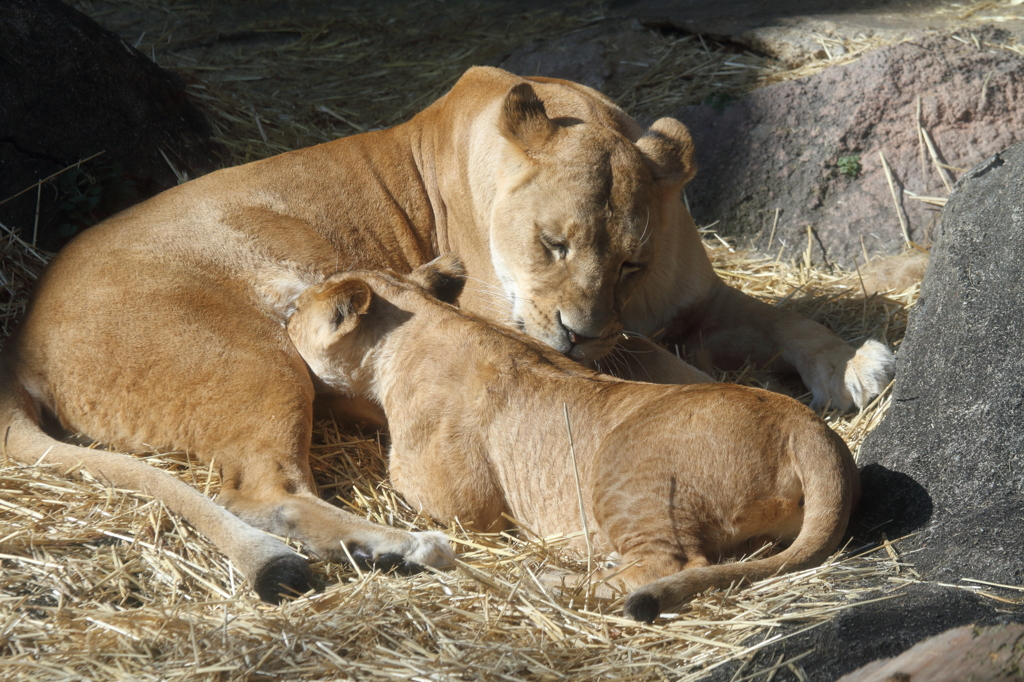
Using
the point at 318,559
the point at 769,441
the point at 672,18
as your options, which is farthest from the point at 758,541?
the point at 672,18

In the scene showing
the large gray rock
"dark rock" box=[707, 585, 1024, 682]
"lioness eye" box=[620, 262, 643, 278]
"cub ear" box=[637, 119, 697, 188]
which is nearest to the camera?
"dark rock" box=[707, 585, 1024, 682]

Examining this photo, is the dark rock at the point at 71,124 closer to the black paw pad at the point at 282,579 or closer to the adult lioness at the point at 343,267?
the adult lioness at the point at 343,267

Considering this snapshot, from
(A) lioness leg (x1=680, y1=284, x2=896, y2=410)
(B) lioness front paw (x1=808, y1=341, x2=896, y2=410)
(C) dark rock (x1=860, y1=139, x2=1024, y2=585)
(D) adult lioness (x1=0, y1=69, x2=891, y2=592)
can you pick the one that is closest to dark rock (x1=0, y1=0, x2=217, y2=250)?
(D) adult lioness (x1=0, y1=69, x2=891, y2=592)

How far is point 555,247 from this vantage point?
12.3ft

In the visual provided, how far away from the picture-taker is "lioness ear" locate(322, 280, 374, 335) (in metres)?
3.66

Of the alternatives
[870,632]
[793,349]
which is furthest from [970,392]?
[793,349]

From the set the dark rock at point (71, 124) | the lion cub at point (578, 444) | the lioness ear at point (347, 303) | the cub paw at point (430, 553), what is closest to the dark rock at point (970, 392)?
the lion cub at point (578, 444)

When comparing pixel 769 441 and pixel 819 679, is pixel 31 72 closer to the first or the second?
pixel 769 441

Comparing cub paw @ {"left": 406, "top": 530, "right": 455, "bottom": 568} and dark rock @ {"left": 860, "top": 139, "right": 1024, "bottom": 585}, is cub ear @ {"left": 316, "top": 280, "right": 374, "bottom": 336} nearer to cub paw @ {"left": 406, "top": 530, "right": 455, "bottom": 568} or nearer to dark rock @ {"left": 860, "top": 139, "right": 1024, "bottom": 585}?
cub paw @ {"left": 406, "top": 530, "right": 455, "bottom": 568}

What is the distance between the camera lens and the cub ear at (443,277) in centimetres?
411

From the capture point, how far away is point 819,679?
2.16 m

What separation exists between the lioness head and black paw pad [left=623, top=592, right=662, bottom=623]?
1.53 metres

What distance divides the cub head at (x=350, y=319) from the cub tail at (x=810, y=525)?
1.73m

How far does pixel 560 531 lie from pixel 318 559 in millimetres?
868
